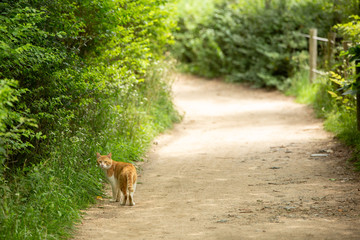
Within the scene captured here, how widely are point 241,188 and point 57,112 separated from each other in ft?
9.51

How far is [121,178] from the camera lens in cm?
737

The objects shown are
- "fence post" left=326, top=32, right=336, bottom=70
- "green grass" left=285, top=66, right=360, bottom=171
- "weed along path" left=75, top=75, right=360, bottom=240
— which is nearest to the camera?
"weed along path" left=75, top=75, right=360, bottom=240

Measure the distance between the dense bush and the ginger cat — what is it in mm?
385

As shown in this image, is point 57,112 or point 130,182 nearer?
point 130,182

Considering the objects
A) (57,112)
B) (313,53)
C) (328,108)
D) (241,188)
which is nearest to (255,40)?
(313,53)

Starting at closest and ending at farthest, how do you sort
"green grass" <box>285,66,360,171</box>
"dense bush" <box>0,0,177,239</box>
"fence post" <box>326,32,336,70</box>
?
"dense bush" <box>0,0,177,239</box> < "green grass" <box>285,66,360,171</box> < "fence post" <box>326,32,336,70</box>

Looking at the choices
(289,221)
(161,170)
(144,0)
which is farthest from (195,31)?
(289,221)

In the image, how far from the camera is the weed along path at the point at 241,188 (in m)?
6.17

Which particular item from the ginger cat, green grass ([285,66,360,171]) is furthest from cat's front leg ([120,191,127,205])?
green grass ([285,66,360,171])

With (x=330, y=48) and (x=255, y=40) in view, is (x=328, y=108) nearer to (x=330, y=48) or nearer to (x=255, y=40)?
(x=330, y=48)

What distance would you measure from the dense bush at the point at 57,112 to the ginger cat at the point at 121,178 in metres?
0.38

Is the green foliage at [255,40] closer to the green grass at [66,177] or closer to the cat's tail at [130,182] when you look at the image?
the green grass at [66,177]

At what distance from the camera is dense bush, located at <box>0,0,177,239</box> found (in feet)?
19.8

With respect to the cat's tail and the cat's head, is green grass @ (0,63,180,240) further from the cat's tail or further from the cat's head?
the cat's tail
